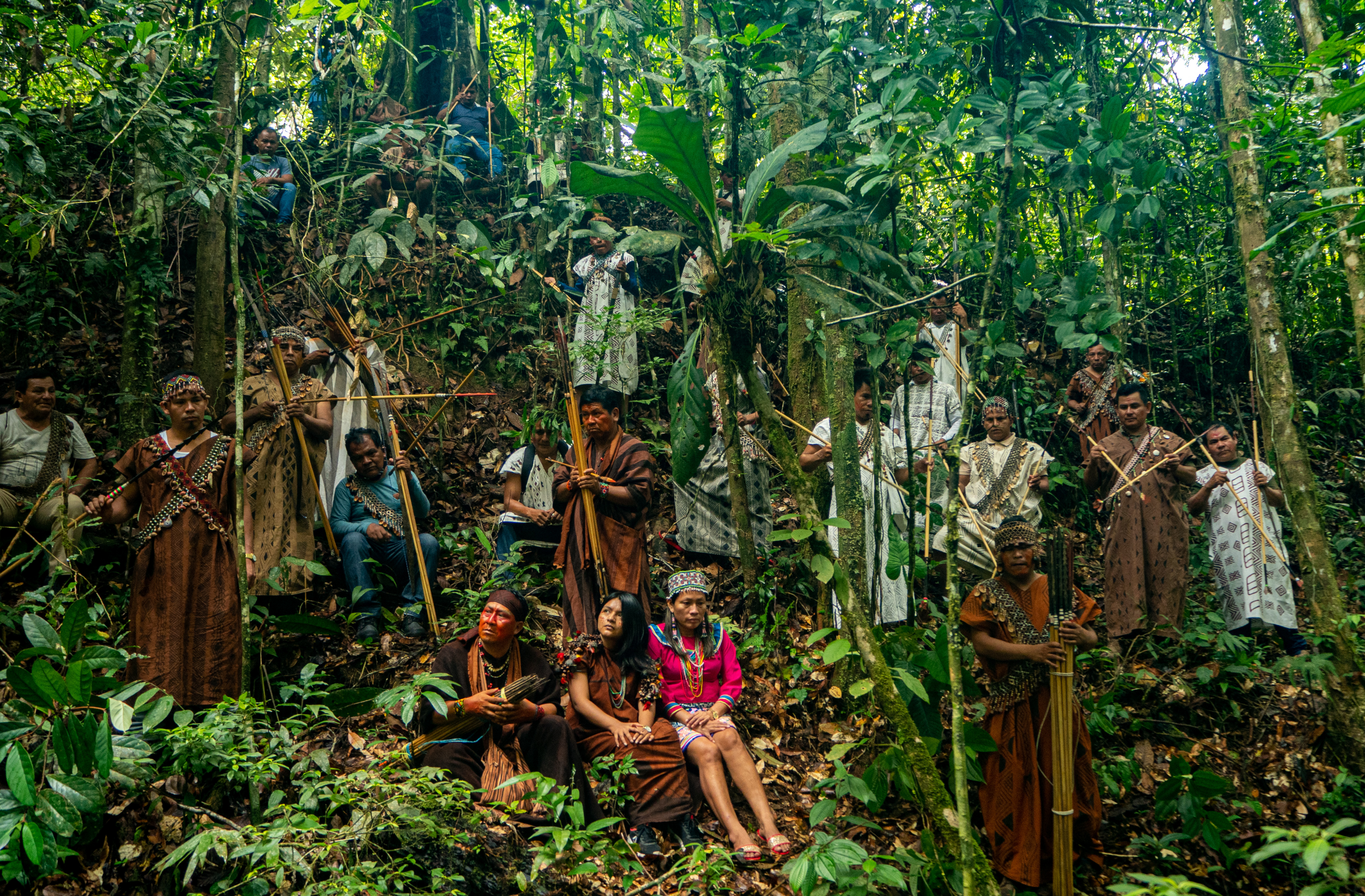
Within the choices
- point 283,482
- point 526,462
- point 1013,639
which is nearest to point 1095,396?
point 1013,639

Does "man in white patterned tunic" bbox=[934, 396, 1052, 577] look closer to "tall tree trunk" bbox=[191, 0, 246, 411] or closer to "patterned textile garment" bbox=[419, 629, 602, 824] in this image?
"patterned textile garment" bbox=[419, 629, 602, 824]

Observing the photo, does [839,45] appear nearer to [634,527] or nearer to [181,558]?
[634,527]

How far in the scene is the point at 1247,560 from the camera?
20.7ft

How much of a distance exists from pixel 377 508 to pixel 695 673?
2466mm

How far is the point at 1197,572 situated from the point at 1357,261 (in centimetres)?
382

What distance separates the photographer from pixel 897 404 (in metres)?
7.79

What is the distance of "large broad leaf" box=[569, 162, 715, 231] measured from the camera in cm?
332

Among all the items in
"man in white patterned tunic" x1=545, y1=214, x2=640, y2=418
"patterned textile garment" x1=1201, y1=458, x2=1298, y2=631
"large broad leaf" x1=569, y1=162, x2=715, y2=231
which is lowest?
"patterned textile garment" x1=1201, y1=458, x2=1298, y2=631

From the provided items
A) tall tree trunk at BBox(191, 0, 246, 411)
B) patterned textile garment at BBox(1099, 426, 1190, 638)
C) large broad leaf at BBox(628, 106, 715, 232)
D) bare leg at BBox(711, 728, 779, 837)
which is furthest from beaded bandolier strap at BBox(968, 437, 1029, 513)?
tall tree trunk at BBox(191, 0, 246, 411)

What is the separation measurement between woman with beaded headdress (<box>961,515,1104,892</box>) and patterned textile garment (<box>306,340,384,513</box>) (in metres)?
4.40

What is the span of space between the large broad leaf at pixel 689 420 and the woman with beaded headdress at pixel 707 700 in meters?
1.75

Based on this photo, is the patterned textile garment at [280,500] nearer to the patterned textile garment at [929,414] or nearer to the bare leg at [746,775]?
the bare leg at [746,775]

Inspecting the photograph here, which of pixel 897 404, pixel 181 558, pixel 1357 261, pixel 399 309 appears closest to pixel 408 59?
pixel 399 309

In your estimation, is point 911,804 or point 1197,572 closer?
point 911,804
